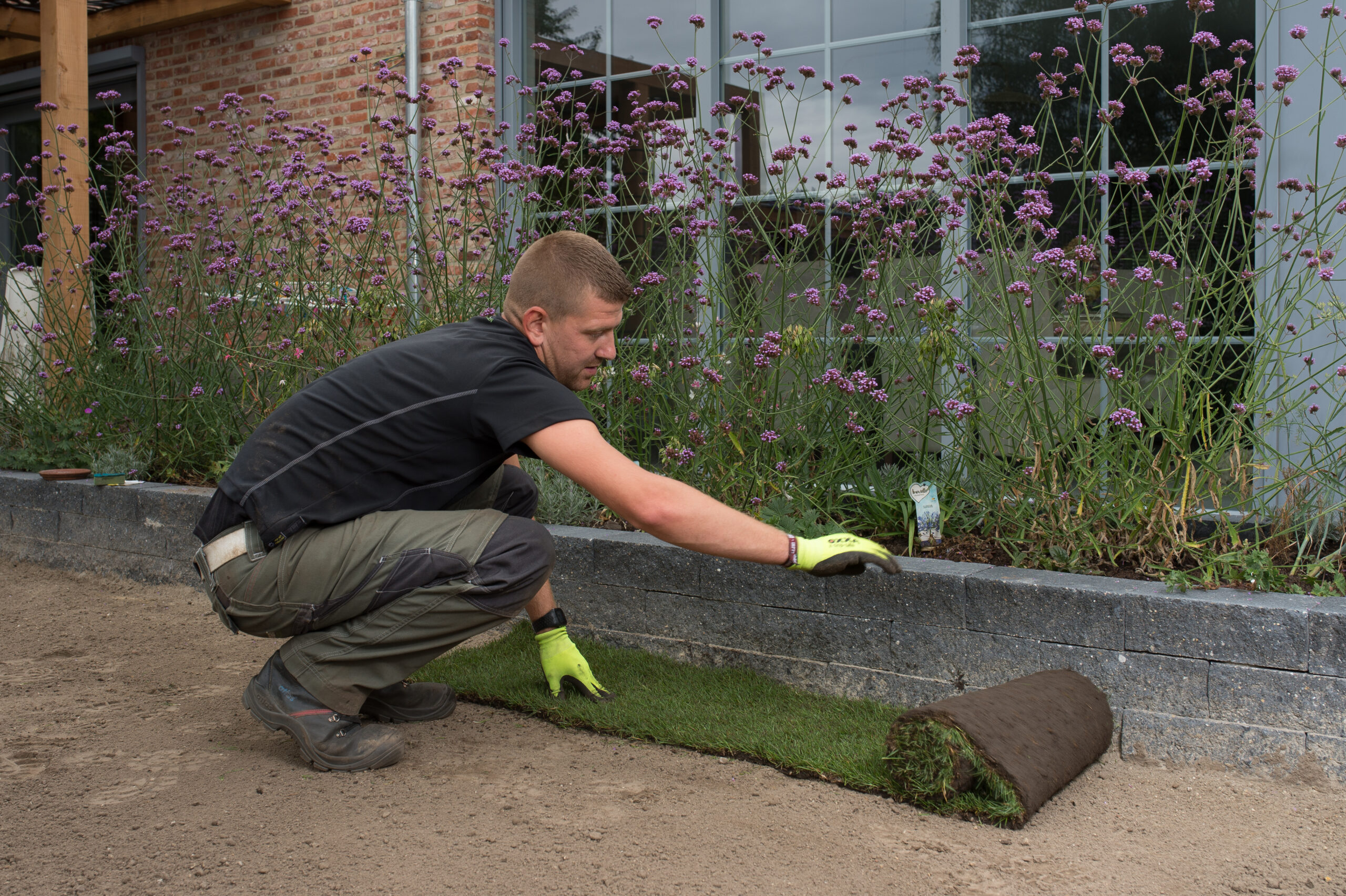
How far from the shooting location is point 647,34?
612 cm

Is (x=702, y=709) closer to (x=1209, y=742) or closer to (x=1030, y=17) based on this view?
(x=1209, y=742)

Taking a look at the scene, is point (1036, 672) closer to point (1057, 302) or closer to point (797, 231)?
point (797, 231)

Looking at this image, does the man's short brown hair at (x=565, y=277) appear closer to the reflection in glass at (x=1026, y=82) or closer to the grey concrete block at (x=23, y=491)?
the reflection in glass at (x=1026, y=82)

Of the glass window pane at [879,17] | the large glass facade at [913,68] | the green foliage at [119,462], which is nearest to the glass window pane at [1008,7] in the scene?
the large glass facade at [913,68]

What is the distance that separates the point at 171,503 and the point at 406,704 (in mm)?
2059

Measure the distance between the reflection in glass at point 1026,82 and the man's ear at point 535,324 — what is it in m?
2.84

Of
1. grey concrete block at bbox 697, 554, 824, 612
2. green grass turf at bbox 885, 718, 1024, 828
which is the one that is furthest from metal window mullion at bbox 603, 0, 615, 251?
green grass turf at bbox 885, 718, 1024, 828

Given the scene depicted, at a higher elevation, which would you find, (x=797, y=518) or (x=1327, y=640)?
(x=797, y=518)

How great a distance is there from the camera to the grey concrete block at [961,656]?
277cm

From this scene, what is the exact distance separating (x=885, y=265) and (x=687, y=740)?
174cm

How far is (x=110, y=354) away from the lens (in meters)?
5.25

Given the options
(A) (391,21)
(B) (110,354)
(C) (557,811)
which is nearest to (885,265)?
(C) (557,811)

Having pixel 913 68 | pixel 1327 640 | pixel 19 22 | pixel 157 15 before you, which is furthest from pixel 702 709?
pixel 19 22

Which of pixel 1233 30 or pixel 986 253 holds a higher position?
pixel 1233 30
